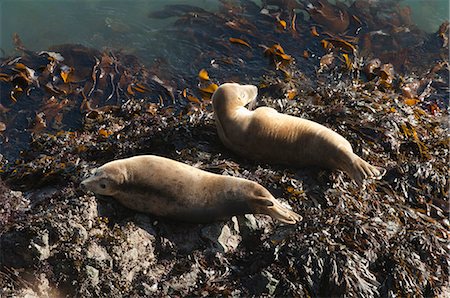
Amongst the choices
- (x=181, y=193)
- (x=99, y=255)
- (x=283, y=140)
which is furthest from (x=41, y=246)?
(x=283, y=140)

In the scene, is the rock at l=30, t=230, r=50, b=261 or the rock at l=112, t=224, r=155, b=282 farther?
the rock at l=112, t=224, r=155, b=282

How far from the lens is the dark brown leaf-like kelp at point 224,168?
12.4ft

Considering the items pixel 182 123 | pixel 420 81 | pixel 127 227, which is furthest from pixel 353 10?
pixel 127 227

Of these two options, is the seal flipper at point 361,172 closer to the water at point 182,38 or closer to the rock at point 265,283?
the rock at point 265,283

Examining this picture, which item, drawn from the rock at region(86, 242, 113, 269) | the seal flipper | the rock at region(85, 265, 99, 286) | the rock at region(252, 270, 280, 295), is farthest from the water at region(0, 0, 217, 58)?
the rock at region(252, 270, 280, 295)

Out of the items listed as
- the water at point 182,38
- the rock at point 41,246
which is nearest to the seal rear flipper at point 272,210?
the rock at point 41,246

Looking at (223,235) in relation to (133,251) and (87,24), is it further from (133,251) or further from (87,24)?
(87,24)

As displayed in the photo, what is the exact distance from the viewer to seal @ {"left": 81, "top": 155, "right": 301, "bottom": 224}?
13.5 feet

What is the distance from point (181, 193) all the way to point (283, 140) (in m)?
1.20

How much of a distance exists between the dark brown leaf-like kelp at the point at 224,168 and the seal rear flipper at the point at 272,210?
10 cm

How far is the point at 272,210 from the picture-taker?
412 cm

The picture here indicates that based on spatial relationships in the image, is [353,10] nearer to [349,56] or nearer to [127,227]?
[349,56]

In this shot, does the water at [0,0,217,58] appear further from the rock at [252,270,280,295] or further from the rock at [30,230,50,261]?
the rock at [252,270,280,295]

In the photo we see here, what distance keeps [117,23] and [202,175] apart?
555cm
